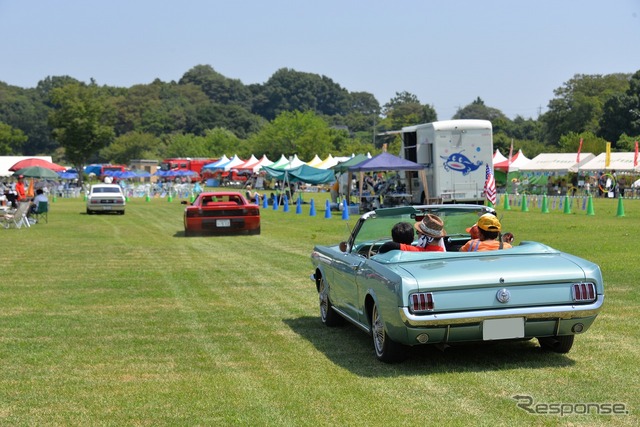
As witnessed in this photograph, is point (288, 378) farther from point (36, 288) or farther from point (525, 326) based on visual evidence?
point (36, 288)

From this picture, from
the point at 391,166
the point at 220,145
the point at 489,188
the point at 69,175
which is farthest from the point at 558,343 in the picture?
the point at 220,145

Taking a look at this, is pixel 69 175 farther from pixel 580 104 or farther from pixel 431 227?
pixel 431 227

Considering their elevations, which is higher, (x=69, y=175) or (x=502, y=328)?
(x=502, y=328)

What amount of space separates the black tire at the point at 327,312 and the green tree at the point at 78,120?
7687cm

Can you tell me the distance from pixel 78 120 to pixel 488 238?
78769mm

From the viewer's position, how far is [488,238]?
8672 mm

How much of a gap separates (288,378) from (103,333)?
323cm

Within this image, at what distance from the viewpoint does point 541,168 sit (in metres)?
65.1

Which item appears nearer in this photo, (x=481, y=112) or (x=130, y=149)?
(x=130, y=149)

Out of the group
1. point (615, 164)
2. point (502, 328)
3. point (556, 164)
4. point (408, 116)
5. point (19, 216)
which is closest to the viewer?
point (502, 328)

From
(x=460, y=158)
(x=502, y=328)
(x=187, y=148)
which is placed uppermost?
(x=187, y=148)

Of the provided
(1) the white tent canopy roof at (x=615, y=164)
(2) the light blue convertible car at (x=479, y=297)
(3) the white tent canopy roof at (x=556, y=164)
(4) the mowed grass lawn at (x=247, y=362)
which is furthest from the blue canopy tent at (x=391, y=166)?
(3) the white tent canopy roof at (x=556, y=164)

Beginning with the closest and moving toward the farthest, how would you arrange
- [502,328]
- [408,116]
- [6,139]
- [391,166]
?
[502,328], [391,166], [6,139], [408,116]

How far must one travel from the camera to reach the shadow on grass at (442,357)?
752 cm
